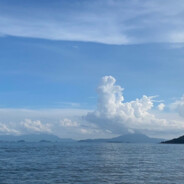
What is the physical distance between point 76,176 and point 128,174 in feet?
36.9

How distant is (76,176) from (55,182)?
24.9 ft

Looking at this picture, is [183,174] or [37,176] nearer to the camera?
[37,176]

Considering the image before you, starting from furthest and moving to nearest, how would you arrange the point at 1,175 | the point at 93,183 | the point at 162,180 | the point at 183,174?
1. the point at 183,174
2. the point at 1,175
3. the point at 162,180
4. the point at 93,183

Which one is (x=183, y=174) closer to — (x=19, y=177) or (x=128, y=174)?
(x=128, y=174)

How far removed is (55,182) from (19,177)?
887 cm

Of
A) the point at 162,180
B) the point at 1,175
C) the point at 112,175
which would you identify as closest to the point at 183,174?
the point at 162,180

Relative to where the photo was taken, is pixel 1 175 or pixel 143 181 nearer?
pixel 143 181

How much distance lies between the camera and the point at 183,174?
6103cm

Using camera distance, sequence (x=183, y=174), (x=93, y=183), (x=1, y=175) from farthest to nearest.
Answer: (x=183, y=174), (x=1, y=175), (x=93, y=183)

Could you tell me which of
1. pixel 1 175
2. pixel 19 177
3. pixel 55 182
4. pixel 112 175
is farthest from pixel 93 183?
pixel 1 175

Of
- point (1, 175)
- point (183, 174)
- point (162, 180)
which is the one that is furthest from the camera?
point (183, 174)

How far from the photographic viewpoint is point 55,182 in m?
49.2

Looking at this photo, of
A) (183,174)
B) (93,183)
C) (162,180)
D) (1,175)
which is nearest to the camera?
(93,183)

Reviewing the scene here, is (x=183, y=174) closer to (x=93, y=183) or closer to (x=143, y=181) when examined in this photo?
(x=143, y=181)
